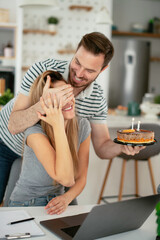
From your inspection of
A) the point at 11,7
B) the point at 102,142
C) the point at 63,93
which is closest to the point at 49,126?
the point at 63,93

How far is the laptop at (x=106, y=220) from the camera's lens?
92cm

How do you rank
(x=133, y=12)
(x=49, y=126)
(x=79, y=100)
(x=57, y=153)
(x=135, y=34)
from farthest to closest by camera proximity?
1. (x=133, y=12)
2. (x=135, y=34)
3. (x=79, y=100)
4. (x=49, y=126)
5. (x=57, y=153)

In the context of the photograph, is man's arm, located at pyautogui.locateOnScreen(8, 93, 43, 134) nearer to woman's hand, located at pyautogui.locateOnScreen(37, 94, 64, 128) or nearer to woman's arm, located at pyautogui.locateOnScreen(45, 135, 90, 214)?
woman's hand, located at pyautogui.locateOnScreen(37, 94, 64, 128)

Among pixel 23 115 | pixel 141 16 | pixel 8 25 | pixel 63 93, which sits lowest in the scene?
pixel 23 115

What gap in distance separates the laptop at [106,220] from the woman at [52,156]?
0.44ft

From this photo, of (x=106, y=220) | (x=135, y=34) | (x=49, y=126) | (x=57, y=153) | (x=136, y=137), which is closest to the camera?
(x=106, y=220)

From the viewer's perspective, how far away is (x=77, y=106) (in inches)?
75.5

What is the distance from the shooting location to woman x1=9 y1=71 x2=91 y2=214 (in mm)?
1356

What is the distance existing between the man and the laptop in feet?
1.22

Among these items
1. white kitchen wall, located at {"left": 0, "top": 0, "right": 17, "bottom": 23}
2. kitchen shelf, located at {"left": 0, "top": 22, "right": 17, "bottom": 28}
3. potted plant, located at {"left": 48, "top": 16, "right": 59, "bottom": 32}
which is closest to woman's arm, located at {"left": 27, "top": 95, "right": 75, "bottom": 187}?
kitchen shelf, located at {"left": 0, "top": 22, "right": 17, "bottom": 28}

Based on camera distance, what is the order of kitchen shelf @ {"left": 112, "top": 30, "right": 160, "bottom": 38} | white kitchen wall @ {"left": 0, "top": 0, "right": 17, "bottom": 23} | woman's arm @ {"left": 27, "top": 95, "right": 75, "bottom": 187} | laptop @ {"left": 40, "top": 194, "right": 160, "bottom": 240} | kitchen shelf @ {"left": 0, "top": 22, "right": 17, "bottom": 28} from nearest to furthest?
laptop @ {"left": 40, "top": 194, "right": 160, "bottom": 240}, woman's arm @ {"left": 27, "top": 95, "right": 75, "bottom": 187}, kitchen shelf @ {"left": 0, "top": 22, "right": 17, "bottom": 28}, white kitchen wall @ {"left": 0, "top": 0, "right": 17, "bottom": 23}, kitchen shelf @ {"left": 112, "top": 30, "right": 160, "bottom": 38}

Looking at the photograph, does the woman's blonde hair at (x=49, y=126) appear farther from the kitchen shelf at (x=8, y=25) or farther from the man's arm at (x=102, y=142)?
the kitchen shelf at (x=8, y=25)

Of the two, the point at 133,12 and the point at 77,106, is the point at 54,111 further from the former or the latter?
the point at 133,12

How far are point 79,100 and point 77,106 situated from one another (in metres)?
0.04
